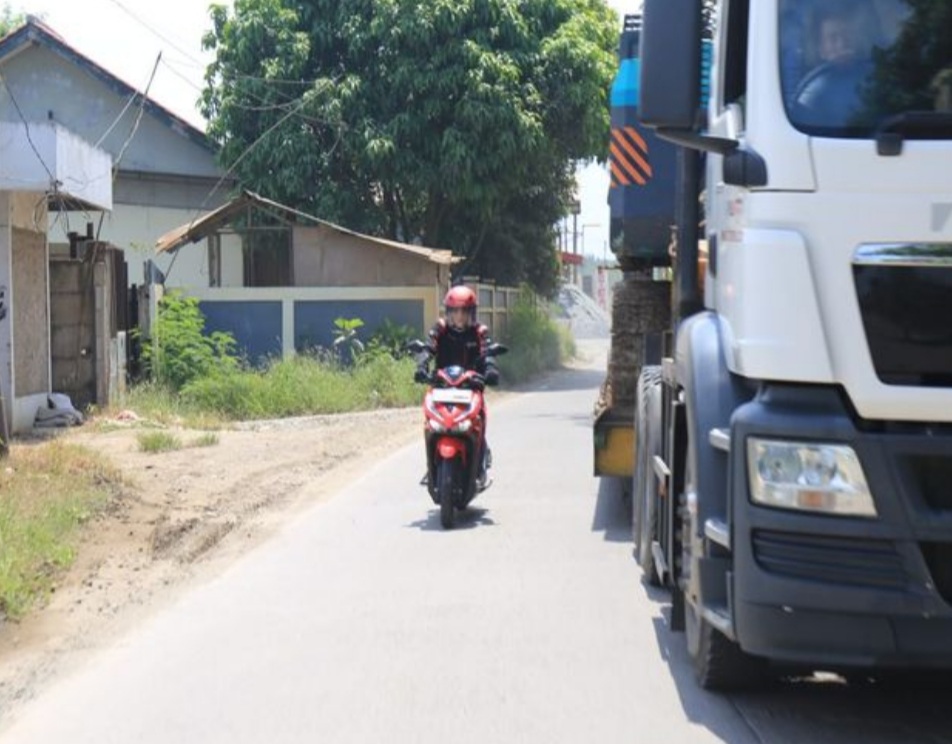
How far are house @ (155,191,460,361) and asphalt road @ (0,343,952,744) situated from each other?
14.9 m

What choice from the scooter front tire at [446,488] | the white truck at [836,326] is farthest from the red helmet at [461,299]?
the white truck at [836,326]

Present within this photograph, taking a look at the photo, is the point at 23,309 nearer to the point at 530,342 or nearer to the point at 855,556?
the point at 855,556

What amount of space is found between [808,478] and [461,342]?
6465 millimetres

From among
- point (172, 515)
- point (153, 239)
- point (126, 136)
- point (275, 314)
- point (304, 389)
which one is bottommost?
point (172, 515)

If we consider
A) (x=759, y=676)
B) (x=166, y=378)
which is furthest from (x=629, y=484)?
(x=166, y=378)

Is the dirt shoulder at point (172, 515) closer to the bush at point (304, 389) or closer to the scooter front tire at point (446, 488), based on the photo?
the bush at point (304, 389)

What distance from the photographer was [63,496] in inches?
432

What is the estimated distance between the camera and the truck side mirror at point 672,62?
188 inches

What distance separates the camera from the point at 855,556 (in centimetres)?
451

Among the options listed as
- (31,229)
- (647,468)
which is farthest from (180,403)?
(647,468)

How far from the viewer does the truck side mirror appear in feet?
15.7

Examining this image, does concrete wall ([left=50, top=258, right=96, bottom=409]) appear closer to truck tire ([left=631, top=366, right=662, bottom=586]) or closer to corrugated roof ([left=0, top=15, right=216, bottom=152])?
corrugated roof ([left=0, top=15, right=216, bottom=152])

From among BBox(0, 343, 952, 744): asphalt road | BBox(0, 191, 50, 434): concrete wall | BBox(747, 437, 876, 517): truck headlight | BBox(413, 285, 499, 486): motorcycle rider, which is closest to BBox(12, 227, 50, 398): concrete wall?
BBox(0, 191, 50, 434): concrete wall

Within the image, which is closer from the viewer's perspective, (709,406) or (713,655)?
(709,406)
